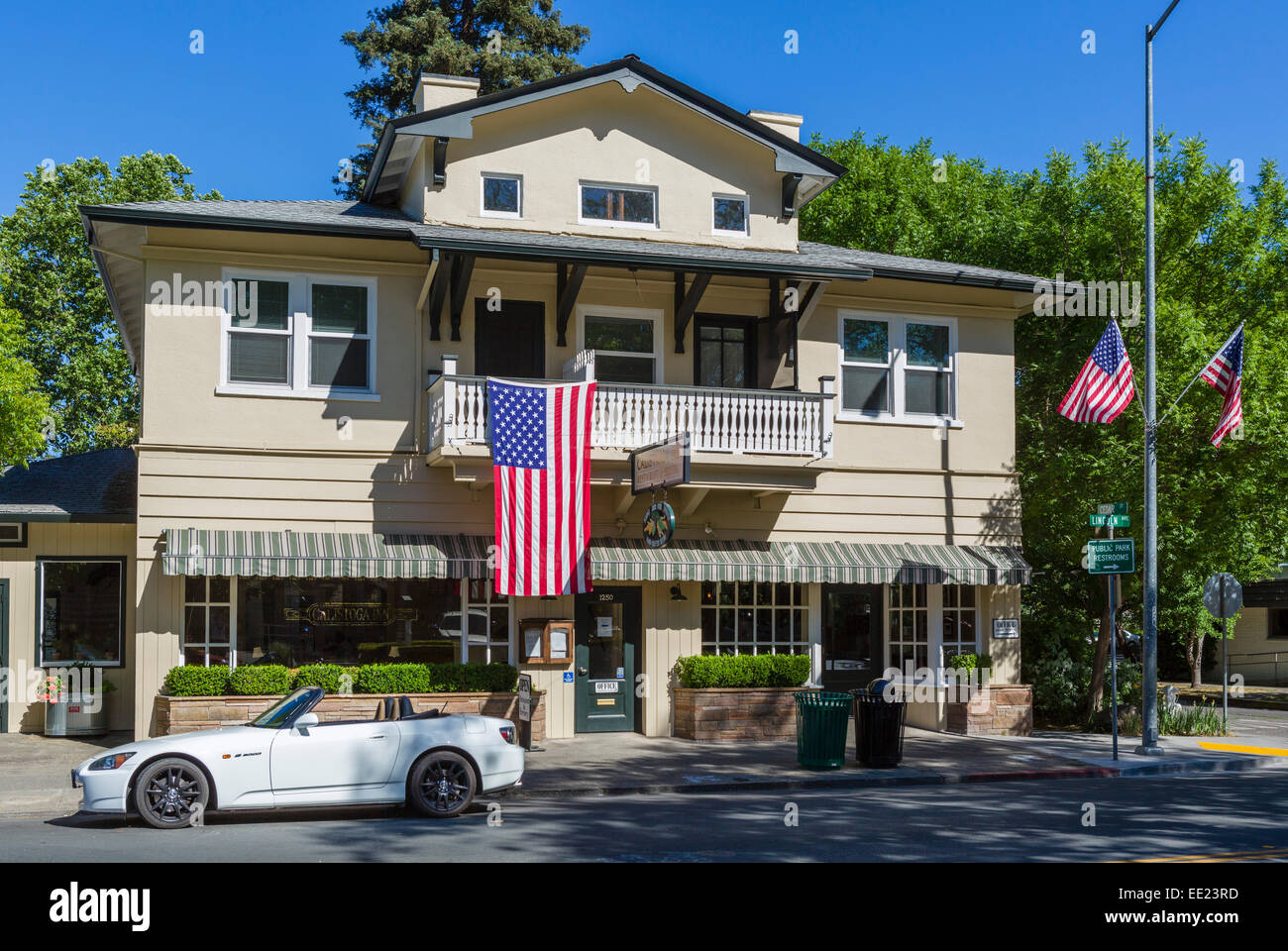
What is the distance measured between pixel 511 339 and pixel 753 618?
19.1ft

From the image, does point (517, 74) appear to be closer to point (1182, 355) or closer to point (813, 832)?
point (1182, 355)

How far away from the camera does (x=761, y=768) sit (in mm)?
16078

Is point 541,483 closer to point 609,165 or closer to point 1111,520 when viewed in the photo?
point 609,165

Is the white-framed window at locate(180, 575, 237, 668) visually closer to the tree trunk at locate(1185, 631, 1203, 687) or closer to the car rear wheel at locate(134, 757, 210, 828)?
the car rear wheel at locate(134, 757, 210, 828)

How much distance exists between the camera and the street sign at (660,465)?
54.0 feet

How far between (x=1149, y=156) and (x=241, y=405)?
13722mm

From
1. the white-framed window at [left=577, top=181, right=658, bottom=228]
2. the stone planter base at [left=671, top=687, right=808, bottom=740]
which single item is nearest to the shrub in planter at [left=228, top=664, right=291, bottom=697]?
the stone planter base at [left=671, top=687, right=808, bottom=740]

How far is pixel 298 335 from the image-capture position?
59.7 feet

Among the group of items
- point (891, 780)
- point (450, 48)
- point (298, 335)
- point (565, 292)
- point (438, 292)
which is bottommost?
point (891, 780)

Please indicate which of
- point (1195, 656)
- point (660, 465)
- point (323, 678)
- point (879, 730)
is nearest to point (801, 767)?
point (879, 730)

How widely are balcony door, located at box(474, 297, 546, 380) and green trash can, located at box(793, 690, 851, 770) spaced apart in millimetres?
6650

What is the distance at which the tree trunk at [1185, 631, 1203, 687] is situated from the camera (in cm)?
3603

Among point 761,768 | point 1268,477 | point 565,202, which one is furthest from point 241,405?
point 1268,477

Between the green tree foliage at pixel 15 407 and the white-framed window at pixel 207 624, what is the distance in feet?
13.2
